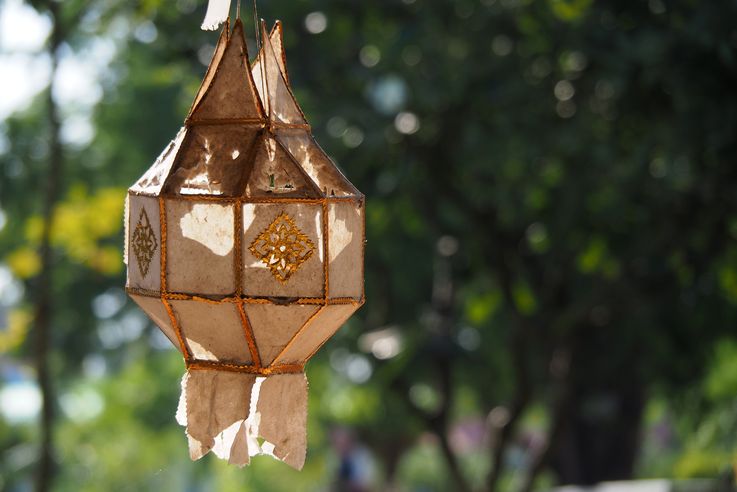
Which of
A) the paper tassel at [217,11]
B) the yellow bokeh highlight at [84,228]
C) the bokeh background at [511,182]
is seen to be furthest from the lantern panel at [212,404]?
the yellow bokeh highlight at [84,228]

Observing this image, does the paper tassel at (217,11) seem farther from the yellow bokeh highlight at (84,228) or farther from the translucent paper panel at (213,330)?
the yellow bokeh highlight at (84,228)

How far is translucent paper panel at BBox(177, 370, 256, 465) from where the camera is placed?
12.4 feet

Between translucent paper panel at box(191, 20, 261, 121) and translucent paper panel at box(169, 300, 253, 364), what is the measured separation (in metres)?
0.54

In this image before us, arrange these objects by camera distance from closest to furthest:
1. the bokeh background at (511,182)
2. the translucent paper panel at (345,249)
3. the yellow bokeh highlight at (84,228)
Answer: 1. the translucent paper panel at (345,249)
2. the bokeh background at (511,182)
3. the yellow bokeh highlight at (84,228)

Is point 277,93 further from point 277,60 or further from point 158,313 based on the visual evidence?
point 158,313

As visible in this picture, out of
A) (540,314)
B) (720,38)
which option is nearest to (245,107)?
(720,38)

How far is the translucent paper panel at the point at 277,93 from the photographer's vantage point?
152 inches

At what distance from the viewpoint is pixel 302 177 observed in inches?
145

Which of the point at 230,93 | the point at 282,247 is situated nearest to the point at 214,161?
the point at 230,93

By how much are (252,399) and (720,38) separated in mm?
4656

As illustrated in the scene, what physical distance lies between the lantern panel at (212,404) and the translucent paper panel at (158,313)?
13 centimetres

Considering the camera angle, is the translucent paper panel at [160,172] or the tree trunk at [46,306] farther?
the tree trunk at [46,306]

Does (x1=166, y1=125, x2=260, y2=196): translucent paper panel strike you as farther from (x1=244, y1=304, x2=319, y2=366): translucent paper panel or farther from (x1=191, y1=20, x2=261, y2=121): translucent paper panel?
(x1=244, y1=304, x2=319, y2=366): translucent paper panel

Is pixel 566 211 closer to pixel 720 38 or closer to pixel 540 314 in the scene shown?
pixel 540 314
